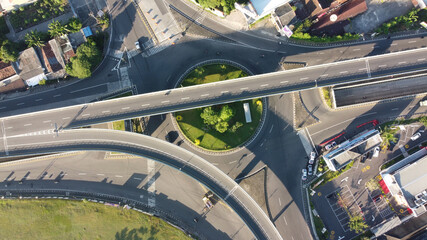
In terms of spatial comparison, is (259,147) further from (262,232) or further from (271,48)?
(271,48)

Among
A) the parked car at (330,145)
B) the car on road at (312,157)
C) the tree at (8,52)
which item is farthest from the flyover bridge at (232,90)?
the car on road at (312,157)

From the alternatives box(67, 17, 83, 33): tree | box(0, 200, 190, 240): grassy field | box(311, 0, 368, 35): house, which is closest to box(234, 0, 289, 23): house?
box(311, 0, 368, 35): house

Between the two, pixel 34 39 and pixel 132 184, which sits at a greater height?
pixel 34 39

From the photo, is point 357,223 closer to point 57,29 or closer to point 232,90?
point 232,90

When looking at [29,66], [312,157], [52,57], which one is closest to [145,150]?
[52,57]

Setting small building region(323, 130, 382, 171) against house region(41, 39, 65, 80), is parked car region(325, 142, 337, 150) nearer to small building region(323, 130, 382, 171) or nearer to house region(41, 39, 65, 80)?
small building region(323, 130, 382, 171)

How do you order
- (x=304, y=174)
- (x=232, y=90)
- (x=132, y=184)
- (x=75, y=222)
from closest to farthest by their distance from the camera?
(x=232, y=90) → (x=304, y=174) → (x=132, y=184) → (x=75, y=222)
